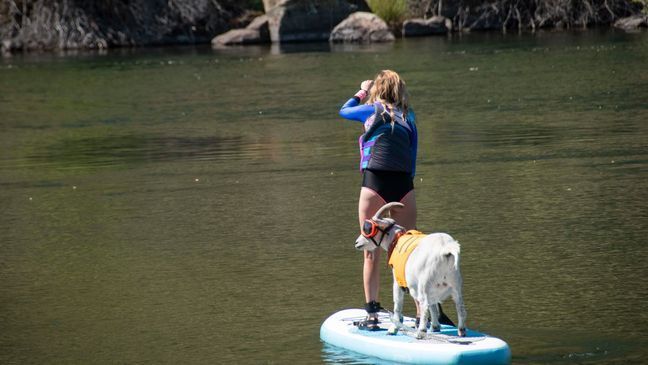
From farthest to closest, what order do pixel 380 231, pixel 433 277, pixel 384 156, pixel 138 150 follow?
pixel 138 150 → pixel 384 156 → pixel 380 231 → pixel 433 277

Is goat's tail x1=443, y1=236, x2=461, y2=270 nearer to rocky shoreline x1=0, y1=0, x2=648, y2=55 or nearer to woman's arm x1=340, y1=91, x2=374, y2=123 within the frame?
woman's arm x1=340, y1=91, x2=374, y2=123

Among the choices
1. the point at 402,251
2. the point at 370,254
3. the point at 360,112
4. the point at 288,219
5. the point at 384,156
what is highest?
the point at 360,112

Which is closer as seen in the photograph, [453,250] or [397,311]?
[453,250]

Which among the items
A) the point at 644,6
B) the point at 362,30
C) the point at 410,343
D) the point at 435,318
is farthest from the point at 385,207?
the point at 362,30

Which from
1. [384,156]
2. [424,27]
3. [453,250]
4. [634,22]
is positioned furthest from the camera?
[424,27]

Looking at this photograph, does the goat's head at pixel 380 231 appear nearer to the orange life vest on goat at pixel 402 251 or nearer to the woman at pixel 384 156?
the orange life vest on goat at pixel 402 251

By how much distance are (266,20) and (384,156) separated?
40.5 meters

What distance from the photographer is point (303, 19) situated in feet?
157

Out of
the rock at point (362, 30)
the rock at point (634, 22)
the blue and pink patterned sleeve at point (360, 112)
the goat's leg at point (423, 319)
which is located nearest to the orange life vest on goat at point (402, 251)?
the goat's leg at point (423, 319)

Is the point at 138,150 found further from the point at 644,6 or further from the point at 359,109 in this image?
the point at 644,6

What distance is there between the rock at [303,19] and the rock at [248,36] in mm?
283

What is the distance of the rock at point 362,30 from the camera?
44.3m

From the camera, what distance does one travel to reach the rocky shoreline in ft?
152

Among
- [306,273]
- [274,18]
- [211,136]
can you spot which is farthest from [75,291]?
[274,18]
